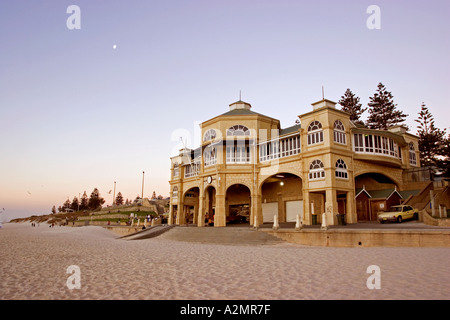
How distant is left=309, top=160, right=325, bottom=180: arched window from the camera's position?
24.5 metres

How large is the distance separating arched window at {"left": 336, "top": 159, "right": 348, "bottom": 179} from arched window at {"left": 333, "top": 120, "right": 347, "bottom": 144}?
1.70 m

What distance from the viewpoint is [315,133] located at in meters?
25.6

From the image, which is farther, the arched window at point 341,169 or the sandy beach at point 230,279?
the arched window at point 341,169

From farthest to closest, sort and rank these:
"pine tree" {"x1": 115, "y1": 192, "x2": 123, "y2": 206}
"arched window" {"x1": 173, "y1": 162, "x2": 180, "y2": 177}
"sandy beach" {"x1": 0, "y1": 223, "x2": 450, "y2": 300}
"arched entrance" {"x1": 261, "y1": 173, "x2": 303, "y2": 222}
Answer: "pine tree" {"x1": 115, "y1": 192, "x2": 123, "y2": 206}
"arched window" {"x1": 173, "y1": 162, "x2": 180, "y2": 177}
"arched entrance" {"x1": 261, "y1": 173, "x2": 303, "y2": 222}
"sandy beach" {"x1": 0, "y1": 223, "x2": 450, "y2": 300}

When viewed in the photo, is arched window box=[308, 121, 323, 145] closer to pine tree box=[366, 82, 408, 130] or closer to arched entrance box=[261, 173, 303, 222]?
arched entrance box=[261, 173, 303, 222]

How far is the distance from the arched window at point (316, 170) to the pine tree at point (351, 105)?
1238 inches

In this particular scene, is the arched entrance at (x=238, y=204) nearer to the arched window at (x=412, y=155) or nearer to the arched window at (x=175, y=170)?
the arched window at (x=175, y=170)

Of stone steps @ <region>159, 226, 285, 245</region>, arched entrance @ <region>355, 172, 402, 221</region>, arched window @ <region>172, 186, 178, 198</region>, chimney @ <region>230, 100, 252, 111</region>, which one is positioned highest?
chimney @ <region>230, 100, 252, 111</region>

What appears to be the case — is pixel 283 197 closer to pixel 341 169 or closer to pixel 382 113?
pixel 341 169

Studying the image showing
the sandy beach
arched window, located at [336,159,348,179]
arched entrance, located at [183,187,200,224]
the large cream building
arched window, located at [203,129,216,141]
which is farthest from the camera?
arched entrance, located at [183,187,200,224]

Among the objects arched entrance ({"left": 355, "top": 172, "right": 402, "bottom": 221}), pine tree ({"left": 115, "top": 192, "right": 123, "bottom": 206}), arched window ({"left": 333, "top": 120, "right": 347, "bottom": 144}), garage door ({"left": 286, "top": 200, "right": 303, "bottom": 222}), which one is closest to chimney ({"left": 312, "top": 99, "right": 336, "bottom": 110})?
arched window ({"left": 333, "top": 120, "right": 347, "bottom": 144})

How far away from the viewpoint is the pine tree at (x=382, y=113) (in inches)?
1977

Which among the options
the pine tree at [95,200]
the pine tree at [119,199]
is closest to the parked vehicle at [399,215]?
the pine tree at [95,200]
